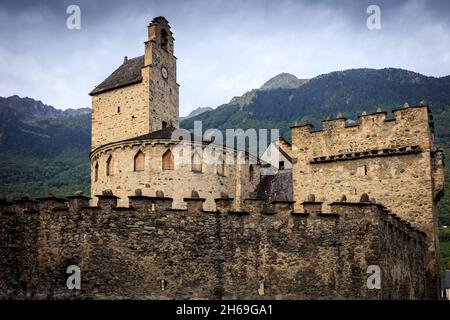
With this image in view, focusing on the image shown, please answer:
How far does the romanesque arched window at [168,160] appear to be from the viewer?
A: 3256 centimetres

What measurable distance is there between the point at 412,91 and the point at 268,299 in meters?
99.4

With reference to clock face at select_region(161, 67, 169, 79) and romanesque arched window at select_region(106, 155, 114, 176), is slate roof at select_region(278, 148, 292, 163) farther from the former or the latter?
romanesque arched window at select_region(106, 155, 114, 176)

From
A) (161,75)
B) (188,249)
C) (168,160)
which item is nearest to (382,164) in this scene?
(168,160)

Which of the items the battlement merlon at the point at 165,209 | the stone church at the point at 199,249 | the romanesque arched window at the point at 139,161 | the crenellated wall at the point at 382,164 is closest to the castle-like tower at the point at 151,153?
the romanesque arched window at the point at 139,161

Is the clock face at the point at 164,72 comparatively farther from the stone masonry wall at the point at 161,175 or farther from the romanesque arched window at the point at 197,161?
the romanesque arched window at the point at 197,161

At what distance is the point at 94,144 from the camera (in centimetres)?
4266

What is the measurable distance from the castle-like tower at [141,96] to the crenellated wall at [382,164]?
1463cm

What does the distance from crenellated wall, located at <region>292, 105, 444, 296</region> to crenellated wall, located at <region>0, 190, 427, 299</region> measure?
659 cm

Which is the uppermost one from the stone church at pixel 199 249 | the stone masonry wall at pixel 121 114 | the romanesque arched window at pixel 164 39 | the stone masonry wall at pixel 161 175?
the romanesque arched window at pixel 164 39

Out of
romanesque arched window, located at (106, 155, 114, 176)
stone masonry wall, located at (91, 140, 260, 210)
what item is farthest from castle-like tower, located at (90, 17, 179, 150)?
stone masonry wall, located at (91, 140, 260, 210)

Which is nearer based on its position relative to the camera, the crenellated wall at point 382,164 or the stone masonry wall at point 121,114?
the crenellated wall at point 382,164

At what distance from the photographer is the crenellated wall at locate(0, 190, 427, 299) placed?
65.4ft

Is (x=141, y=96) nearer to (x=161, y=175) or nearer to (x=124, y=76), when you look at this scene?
(x=124, y=76)

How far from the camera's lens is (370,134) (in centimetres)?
2883
